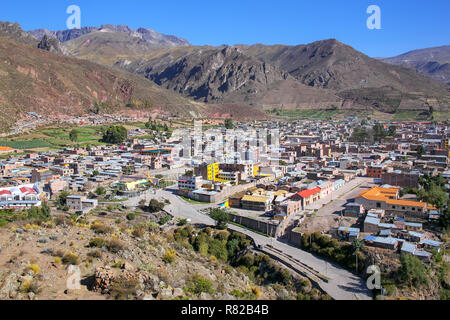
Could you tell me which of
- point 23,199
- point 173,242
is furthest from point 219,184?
point 23,199

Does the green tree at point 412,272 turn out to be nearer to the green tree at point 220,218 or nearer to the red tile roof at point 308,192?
the green tree at point 220,218

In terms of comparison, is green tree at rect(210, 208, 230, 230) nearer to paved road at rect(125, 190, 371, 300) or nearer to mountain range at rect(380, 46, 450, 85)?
paved road at rect(125, 190, 371, 300)

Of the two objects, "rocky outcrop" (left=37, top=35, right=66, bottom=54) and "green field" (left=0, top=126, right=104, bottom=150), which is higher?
"rocky outcrop" (left=37, top=35, right=66, bottom=54)

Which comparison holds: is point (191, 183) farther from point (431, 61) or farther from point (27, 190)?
point (431, 61)

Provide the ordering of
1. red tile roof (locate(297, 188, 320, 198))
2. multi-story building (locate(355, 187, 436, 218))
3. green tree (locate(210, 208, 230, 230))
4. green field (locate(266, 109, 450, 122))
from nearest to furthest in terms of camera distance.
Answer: multi-story building (locate(355, 187, 436, 218)), green tree (locate(210, 208, 230, 230)), red tile roof (locate(297, 188, 320, 198)), green field (locate(266, 109, 450, 122))

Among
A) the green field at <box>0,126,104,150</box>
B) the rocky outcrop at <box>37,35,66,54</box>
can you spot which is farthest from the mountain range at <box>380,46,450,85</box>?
the green field at <box>0,126,104,150</box>

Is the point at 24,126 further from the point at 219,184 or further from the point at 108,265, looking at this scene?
the point at 108,265

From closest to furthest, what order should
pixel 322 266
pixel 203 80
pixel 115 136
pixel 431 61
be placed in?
pixel 322 266 → pixel 115 136 → pixel 203 80 → pixel 431 61

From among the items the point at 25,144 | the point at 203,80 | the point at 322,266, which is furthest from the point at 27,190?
the point at 203,80
